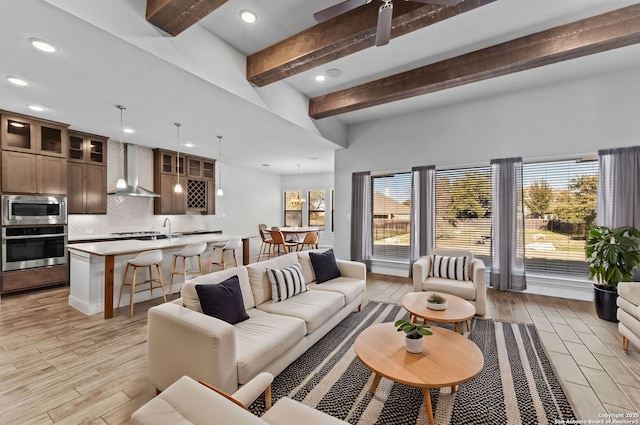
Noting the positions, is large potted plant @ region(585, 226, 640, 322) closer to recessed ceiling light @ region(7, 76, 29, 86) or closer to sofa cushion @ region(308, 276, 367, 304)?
sofa cushion @ region(308, 276, 367, 304)

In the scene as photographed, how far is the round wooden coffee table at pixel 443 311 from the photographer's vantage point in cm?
256

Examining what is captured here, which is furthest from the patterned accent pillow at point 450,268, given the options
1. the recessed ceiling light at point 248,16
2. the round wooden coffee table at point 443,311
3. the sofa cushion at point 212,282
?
the recessed ceiling light at point 248,16

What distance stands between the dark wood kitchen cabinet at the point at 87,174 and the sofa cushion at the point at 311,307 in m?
4.79

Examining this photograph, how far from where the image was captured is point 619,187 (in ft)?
12.3

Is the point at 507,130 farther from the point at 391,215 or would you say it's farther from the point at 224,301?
the point at 224,301

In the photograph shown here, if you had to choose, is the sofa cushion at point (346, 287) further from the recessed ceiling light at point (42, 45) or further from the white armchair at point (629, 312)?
the recessed ceiling light at point (42, 45)

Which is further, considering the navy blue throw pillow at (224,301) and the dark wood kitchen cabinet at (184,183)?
the dark wood kitchen cabinet at (184,183)

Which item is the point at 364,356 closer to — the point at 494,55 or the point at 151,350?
the point at 151,350

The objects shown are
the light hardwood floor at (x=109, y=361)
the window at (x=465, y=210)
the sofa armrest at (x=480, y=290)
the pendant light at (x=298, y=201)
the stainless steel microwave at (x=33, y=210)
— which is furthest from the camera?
the pendant light at (x=298, y=201)

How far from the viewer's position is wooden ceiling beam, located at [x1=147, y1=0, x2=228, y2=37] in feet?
7.21

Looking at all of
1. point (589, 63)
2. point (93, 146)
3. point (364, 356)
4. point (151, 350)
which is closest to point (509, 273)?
point (589, 63)

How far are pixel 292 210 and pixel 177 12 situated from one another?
818cm

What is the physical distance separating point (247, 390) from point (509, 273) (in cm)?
466

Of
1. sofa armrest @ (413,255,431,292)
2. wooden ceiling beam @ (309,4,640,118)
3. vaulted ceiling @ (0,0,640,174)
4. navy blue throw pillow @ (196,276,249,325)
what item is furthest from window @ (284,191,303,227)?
navy blue throw pillow @ (196,276,249,325)
